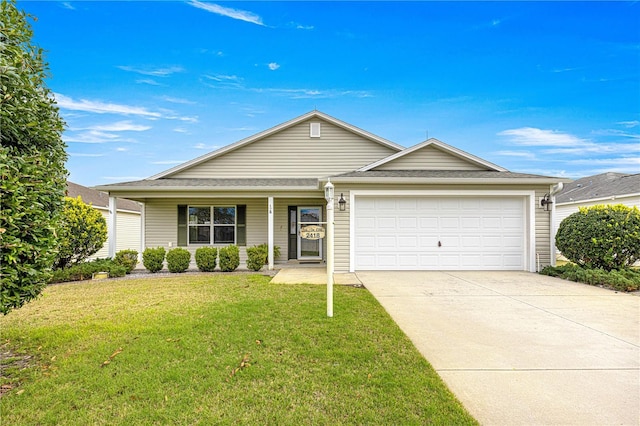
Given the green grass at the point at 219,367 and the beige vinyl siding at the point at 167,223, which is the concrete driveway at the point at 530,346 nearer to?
the green grass at the point at 219,367

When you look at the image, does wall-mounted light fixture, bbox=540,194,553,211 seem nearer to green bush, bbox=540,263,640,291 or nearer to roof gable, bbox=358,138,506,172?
green bush, bbox=540,263,640,291

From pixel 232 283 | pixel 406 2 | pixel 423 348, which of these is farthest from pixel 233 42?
pixel 423 348

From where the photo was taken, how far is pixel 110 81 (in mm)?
12172

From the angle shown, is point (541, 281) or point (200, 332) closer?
point (200, 332)

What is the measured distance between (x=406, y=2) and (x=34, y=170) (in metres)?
10.5

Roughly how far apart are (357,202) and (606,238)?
6600 millimetres

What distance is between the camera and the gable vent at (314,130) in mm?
13086

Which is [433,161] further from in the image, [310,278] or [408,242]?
[310,278]

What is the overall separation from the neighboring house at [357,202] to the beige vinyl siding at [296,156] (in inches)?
1.7

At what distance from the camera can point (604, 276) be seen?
7633mm

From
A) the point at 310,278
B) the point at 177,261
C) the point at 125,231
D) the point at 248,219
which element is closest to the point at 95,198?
the point at 125,231

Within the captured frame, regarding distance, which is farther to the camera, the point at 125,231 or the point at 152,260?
the point at 125,231

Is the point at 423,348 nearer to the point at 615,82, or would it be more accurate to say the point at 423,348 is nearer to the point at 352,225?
the point at 352,225

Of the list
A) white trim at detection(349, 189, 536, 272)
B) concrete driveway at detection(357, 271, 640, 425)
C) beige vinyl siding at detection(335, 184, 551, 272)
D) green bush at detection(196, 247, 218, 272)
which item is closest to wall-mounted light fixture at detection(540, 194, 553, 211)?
beige vinyl siding at detection(335, 184, 551, 272)
